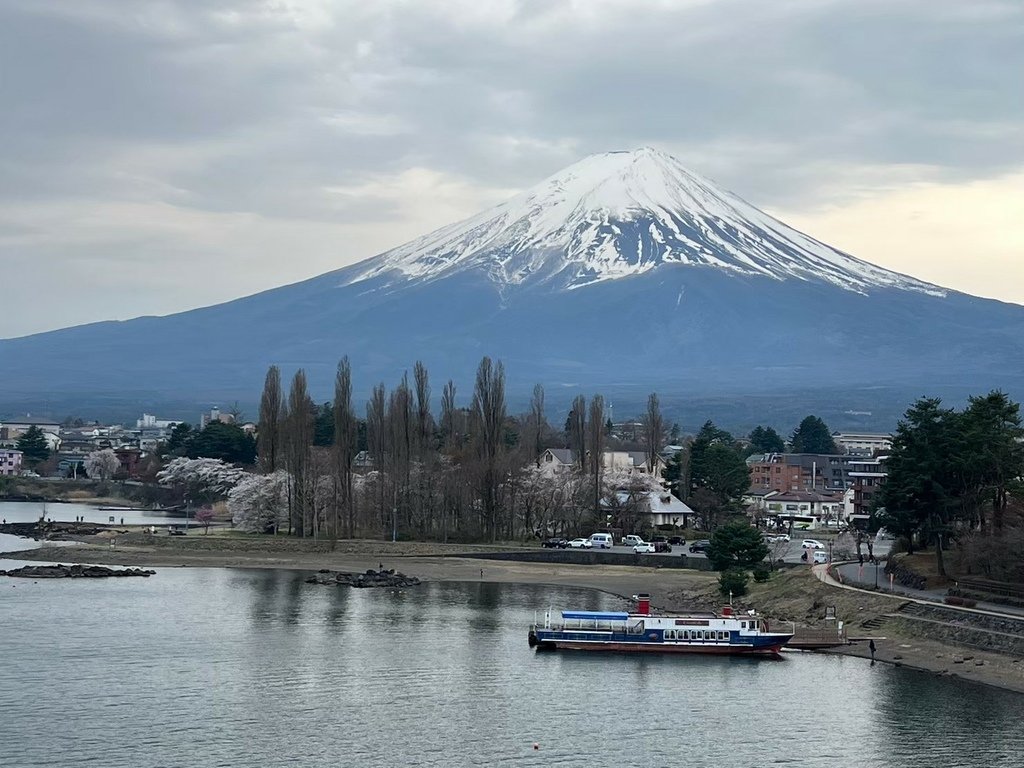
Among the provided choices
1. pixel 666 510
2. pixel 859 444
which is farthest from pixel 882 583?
pixel 859 444

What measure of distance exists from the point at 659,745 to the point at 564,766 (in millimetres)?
2883

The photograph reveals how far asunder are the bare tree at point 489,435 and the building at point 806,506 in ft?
93.4

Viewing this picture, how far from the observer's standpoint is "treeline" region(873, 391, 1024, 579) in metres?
47.9

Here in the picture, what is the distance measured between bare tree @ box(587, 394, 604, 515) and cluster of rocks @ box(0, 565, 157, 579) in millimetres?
24610

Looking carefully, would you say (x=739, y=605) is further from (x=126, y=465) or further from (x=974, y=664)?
(x=126, y=465)

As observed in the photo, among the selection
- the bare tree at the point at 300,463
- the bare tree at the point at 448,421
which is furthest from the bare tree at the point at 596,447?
the bare tree at the point at 300,463

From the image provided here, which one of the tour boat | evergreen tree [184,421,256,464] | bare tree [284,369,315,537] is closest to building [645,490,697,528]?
bare tree [284,369,315,537]

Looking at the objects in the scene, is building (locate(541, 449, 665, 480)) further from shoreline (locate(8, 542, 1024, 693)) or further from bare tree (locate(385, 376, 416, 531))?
shoreline (locate(8, 542, 1024, 693))

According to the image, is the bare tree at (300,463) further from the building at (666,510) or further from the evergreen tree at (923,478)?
the evergreen tree at (923,478)

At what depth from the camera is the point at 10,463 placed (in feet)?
413

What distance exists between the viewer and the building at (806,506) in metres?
98.6

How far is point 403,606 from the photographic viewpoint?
5109 centimetres

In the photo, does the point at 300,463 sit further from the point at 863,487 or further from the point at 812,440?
the point at 812,440

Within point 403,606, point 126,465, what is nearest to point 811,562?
point 403,606
